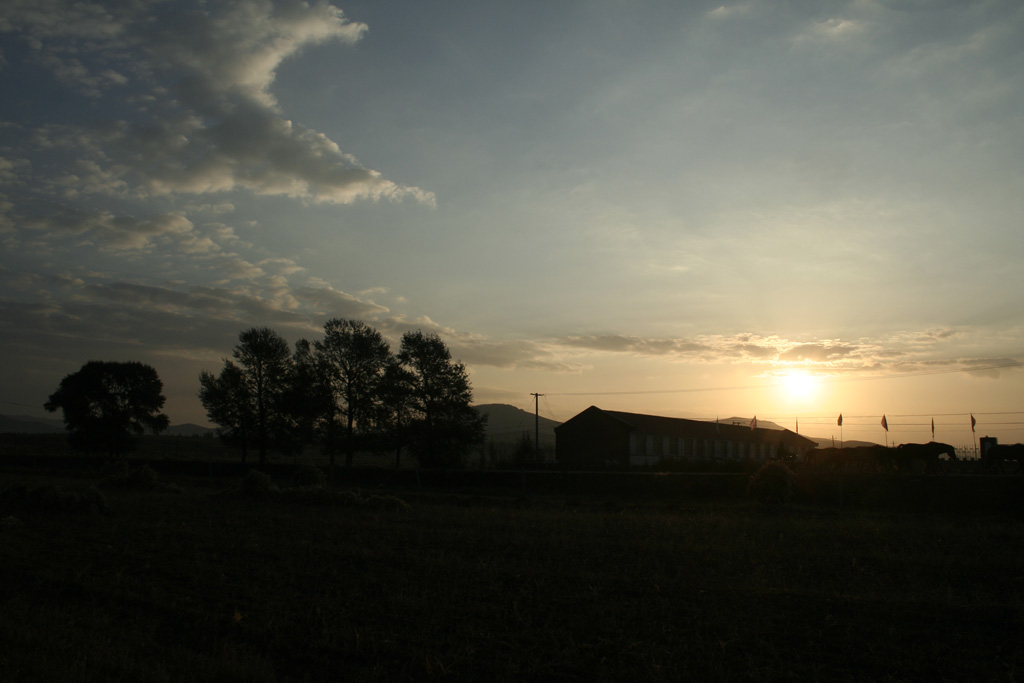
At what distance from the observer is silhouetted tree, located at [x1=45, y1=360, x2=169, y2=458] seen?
176 feet

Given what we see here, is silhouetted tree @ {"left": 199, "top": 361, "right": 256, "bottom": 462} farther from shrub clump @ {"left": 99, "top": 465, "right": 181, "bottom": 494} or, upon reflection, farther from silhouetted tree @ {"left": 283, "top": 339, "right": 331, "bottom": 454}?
shrub clump @ {"left": 99, "top": 465, "right": 181, "bottom": 494}

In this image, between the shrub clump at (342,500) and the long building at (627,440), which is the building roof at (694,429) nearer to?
the long building at (627,440)

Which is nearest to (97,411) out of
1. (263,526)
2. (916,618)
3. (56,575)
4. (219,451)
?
(219,451)

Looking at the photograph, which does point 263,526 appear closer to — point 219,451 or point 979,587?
point 979,587

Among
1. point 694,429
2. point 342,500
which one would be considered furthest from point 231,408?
Result: point 694,429

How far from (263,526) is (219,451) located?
228 feet

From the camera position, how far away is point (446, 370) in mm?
55312

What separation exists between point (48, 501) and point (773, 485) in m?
23.8

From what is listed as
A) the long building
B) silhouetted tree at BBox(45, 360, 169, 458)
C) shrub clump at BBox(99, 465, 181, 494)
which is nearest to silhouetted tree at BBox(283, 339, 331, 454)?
silhouetted tree at BBox(45, 360, 169, 458)

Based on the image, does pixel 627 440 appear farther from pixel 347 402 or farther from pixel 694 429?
pixel 347 402

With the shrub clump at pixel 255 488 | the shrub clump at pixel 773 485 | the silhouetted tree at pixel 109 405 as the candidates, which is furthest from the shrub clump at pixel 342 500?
the silhouetted tree at pixel 109 405

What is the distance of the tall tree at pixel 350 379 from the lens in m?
54.0

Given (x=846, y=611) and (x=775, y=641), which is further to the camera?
(x=846, y=611)

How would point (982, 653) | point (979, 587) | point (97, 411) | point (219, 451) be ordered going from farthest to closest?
point (219, 451) < point (97, 411) < point (979, 587) < point (982, 653)
